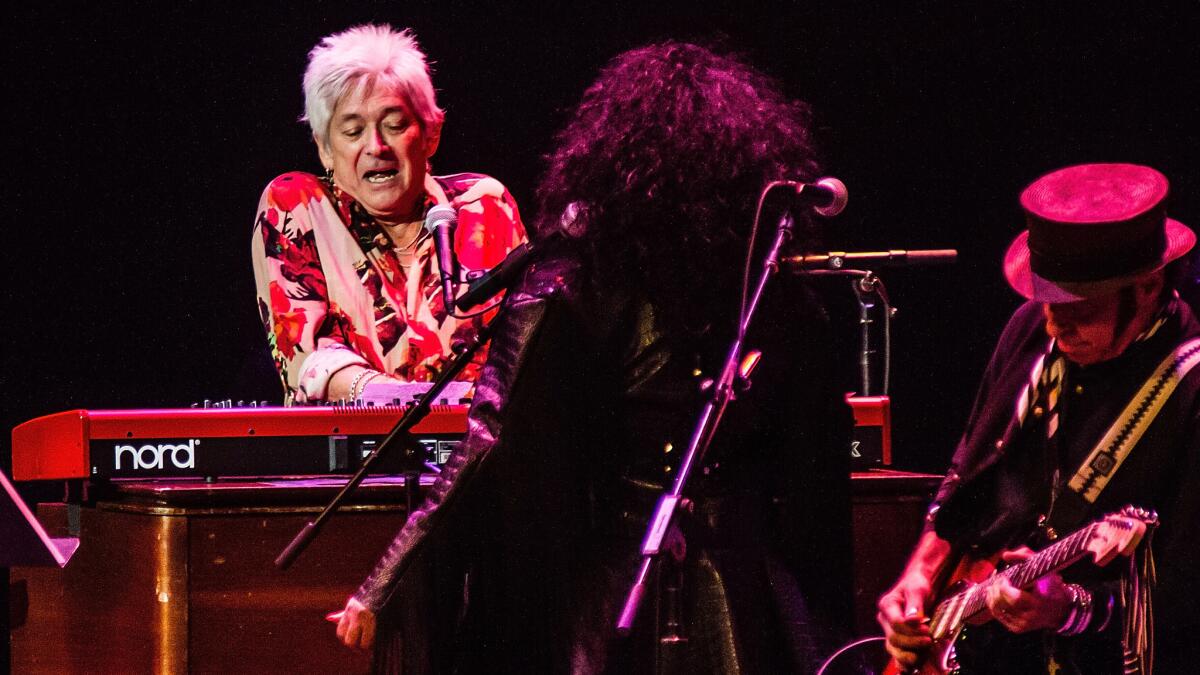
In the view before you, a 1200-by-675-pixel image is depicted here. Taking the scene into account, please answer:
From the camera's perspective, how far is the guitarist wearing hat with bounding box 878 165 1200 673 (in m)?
2.44

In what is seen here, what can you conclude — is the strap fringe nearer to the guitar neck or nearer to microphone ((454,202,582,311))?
the guitar neck

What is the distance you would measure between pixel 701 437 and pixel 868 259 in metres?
0.48

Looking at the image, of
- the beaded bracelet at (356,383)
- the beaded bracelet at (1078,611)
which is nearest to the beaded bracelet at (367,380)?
the beaded bracelet at (356,383)

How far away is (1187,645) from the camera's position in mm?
2441

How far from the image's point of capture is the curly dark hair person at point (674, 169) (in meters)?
2.57

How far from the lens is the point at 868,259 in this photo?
2.47 meters

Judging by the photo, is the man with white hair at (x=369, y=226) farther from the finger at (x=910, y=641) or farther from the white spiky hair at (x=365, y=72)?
the finger at (x=910, y=641)

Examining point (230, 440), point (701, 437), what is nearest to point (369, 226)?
point (230, 440)

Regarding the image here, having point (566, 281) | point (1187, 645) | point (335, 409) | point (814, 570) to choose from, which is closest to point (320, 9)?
point (335, 409)

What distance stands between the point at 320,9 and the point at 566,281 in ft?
9.55

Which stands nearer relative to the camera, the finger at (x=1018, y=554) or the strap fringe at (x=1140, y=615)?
the strap fringe at (x=1140, y=615)

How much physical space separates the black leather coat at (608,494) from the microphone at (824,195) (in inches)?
7.5

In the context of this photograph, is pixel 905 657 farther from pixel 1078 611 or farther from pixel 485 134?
pixel 485 134

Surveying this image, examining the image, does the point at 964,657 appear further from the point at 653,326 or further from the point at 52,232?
the point at 52,232
